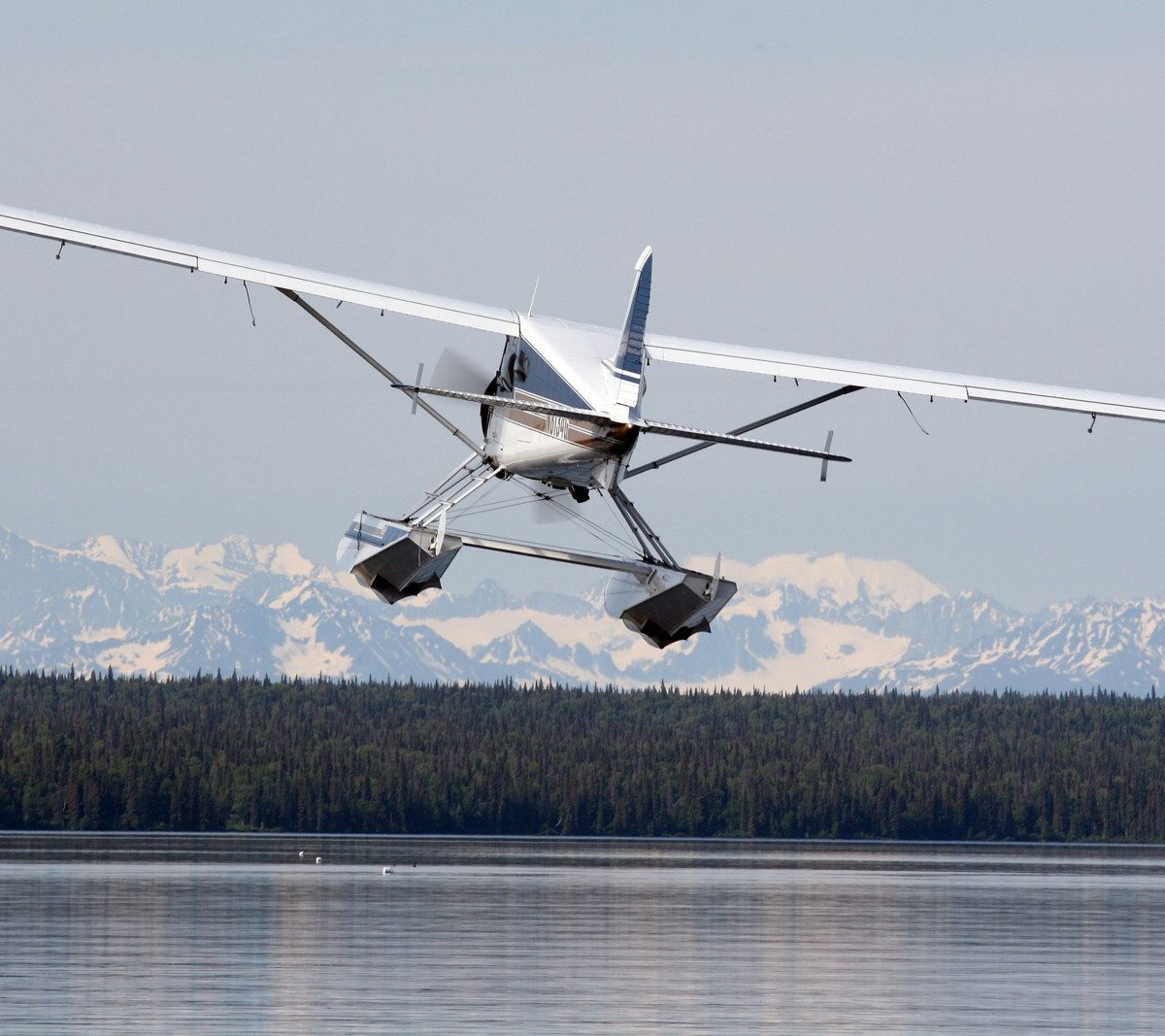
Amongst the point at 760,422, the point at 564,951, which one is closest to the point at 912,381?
the point at 760,422

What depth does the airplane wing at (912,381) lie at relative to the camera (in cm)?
3884

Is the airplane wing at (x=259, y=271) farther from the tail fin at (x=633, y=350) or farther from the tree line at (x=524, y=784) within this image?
the tree line at (x=524, y=784)

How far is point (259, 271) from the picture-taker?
37.2 meters

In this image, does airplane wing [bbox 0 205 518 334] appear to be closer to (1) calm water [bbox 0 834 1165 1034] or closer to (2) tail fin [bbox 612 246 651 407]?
(2) tail fin [bbox 612 246 651 407]

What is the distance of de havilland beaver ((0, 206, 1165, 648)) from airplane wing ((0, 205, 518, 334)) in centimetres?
2

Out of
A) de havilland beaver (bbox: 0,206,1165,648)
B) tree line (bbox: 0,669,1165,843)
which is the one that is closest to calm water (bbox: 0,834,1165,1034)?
de havilland beaver (bbox: 0,206,1165,648)

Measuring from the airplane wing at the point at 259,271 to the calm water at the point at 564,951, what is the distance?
33.4 feet

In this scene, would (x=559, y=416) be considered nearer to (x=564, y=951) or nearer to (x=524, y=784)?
(x=564, y=951)

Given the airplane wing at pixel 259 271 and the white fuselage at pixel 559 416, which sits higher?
the airplane wing at pixel 259 271

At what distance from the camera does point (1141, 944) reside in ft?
185

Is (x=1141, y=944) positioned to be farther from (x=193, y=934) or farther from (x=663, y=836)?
(x=663, y=836)

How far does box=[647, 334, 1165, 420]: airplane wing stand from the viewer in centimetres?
3884

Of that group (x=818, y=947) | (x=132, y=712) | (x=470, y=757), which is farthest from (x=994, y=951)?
(x=132, y=712)

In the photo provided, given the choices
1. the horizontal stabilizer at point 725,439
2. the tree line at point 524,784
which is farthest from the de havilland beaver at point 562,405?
the tree line at point 524,784
